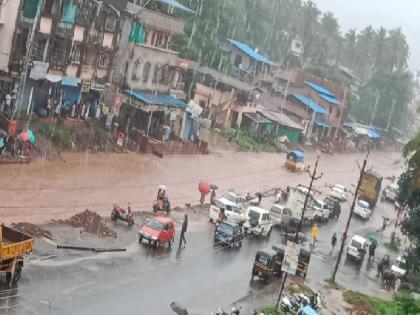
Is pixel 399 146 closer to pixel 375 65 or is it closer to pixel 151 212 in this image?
pixel 375 65

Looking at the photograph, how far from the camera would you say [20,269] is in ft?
71.3

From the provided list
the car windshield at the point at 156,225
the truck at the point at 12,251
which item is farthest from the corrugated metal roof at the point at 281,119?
the truck at the point at 12,251

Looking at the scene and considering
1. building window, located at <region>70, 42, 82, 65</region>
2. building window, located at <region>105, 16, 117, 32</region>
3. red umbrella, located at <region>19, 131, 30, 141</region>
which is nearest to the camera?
red umbrella, located at <region>19, 131, 30, 141</region>

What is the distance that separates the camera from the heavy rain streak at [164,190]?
25.6m

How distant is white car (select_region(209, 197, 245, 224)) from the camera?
129 ft

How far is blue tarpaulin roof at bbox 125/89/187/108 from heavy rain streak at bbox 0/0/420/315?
217 mm

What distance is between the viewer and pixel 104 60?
50.4 metres

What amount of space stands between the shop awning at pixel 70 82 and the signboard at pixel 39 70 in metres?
2.43

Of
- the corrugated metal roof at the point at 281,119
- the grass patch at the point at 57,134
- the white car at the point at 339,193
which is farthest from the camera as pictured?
the corrugated metal roof at the point at 281,119

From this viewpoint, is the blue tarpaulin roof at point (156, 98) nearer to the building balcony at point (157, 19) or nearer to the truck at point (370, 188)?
the building balcony at point (157, 19)

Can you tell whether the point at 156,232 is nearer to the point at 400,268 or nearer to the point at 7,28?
the point at 400,268

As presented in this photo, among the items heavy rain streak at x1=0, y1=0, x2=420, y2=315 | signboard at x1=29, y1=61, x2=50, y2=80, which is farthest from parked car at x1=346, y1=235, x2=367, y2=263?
signboard at x1=29, y1=61, x2=50, y2=80

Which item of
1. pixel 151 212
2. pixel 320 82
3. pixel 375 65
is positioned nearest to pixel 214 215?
pixel 151 212

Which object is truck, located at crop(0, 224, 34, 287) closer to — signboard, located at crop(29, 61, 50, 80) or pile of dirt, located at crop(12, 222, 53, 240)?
pile of dirt, located at crop(12, 222, 53, 240)
